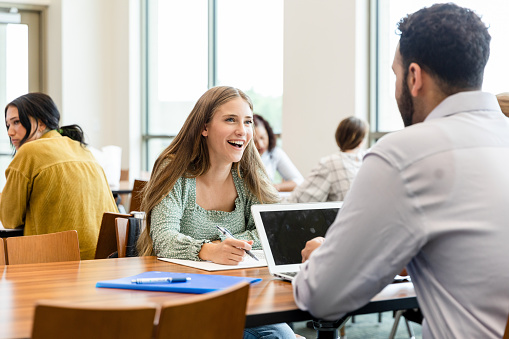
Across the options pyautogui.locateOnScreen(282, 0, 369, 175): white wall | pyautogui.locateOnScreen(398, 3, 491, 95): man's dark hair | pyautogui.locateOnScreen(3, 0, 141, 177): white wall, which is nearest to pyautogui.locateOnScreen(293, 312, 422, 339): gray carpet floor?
pyautogui.locateOnScreen(282, 0, 369, 175): white wall

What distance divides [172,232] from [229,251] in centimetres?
32

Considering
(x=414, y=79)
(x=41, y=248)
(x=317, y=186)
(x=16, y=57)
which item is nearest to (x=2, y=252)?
(x=41, y=248)

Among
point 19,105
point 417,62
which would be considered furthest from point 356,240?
point 19,105

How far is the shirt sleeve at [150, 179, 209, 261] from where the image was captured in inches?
86.1

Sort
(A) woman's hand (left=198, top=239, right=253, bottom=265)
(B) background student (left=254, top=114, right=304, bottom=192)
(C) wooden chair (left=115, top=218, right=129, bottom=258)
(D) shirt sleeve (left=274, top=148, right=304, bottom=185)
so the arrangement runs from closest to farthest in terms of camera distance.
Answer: (A) woman's hand (left=198, top=239, right=253, bottom=265) → (C) wooden chair (left=115, top=218, right=129, bottom=258) → (B) background student (left=254, top=114, right=304, bottom=192) → (D) shirt sleeve (left=274, top=148, right=304, bottom=185)

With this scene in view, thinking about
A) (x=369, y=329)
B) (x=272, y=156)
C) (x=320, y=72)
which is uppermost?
(x=320, y=72)

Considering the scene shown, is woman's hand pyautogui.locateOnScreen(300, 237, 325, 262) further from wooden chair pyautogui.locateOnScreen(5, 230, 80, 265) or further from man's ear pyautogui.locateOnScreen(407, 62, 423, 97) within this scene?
wooden chair pyautogui.locateOnScreen(5, 230, 80, 265)

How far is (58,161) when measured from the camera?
3.36 metres

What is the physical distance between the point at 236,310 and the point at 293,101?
15.9 ft

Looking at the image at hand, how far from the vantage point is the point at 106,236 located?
300 cm

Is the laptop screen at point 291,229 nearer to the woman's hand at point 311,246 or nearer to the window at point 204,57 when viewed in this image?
the woman's hand at point 311,246

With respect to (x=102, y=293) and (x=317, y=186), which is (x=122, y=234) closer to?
(x=102, y=293)

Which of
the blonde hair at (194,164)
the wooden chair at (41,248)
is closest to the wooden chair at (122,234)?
the blonde hair at (194,164)

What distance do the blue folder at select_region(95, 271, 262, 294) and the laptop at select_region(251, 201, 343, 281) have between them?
12 cm
